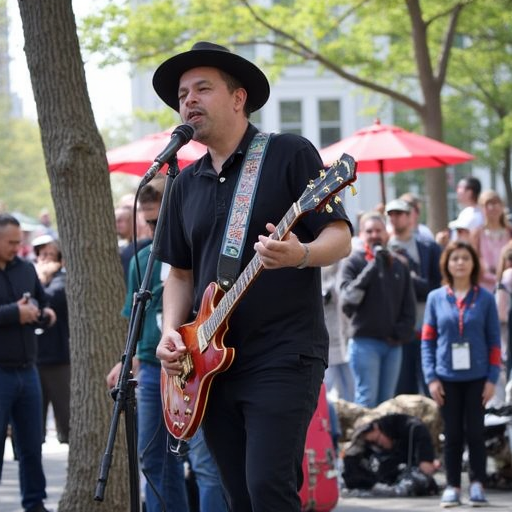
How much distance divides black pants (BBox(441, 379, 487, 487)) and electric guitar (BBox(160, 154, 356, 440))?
411 cm

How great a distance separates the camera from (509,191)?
1421 inches

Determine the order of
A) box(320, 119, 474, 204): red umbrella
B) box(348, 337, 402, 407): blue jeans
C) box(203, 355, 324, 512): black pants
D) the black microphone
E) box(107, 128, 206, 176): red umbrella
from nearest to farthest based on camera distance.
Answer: box(203, 355, 324, 512): black pants
the black microphone
box(348, 337, 402, 407): blue jeans
box(107, 128, 206, 176): red umbrella
box(320, 119, 474, 204): red umbrella

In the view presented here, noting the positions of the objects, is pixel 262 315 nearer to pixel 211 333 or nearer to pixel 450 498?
pixel 211 333

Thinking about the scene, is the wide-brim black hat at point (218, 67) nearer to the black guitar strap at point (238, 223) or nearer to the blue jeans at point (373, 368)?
the black guitar strap at point (238, 223)

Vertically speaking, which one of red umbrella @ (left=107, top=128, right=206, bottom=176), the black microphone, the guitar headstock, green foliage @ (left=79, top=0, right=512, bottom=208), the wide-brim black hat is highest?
green foliage @ (left=79, top=0, right=512, bottom=208)

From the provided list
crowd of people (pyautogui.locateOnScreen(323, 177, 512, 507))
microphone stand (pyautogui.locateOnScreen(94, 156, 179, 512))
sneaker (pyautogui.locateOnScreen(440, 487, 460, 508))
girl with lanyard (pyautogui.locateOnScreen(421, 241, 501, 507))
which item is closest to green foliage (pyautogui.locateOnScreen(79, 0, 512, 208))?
crowd of people (pyautogui.locateOnScreen(323, 177, 512, 507))

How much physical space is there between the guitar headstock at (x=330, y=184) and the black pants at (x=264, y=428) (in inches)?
26.1

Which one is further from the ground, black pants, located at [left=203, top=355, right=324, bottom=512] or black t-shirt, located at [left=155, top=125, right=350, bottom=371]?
black t-shirt, located at [left=155, top=125, right=350, bottom=371]

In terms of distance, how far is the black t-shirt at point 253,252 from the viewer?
15.6ft

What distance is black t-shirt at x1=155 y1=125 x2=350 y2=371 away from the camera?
4750 millimetres

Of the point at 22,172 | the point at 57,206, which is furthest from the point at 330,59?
the point at 22,172

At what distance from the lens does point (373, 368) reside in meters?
10.8

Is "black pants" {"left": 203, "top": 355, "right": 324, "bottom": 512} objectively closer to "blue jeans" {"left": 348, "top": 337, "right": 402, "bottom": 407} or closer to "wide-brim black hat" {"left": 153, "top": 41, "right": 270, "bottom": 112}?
"wide-brim black hat" {"left": 153, "top": 41, "right": 270, "bottom": 112}

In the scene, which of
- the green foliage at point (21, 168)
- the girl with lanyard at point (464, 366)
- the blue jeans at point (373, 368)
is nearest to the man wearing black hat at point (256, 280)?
the girl with lanyard at point (464, 366)
